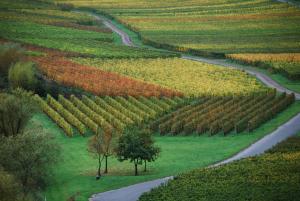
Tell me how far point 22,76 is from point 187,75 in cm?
2667

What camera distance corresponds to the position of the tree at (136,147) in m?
76.4

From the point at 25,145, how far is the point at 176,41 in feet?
331

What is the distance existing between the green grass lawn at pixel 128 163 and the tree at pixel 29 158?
2.12 metres

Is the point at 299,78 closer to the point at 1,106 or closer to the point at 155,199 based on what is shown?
the point at 1,106

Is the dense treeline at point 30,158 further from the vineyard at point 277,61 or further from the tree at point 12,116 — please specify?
the vineyard at point 277,61

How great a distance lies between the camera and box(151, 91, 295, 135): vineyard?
306 ft

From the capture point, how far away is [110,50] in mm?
154250

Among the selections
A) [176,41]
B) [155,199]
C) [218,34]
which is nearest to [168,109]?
[155,199]

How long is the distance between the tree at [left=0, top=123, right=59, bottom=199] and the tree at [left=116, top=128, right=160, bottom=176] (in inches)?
250

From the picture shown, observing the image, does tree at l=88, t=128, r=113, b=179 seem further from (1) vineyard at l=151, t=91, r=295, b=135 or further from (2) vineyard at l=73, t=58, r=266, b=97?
(2) vineyard at l=73, t=58, r=266, b=97

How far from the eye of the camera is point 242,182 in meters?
68.0

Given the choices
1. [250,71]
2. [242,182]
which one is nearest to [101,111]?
[242,182]

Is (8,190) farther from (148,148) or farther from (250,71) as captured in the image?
(250,71)

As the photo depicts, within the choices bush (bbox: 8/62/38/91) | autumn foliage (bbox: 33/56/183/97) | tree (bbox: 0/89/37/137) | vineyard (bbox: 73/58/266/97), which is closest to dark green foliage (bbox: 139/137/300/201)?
tree (bbox: 0/89/37/137)
